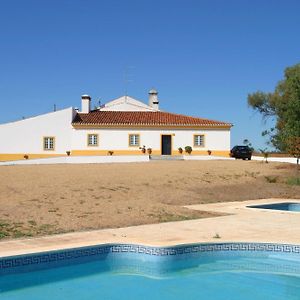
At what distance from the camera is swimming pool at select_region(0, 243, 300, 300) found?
8.74 metres

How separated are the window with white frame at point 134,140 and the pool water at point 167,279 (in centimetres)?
3706

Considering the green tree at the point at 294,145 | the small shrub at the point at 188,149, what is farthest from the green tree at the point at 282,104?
the small shrub at the point at 188,149

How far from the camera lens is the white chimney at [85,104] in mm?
50781

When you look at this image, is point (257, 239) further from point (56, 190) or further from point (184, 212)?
point (56, 190)

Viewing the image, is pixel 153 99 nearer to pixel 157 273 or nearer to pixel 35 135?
pixel 35 135

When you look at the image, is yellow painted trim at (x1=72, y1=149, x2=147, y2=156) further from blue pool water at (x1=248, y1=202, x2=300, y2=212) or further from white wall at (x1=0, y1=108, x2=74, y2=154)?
blue pool water at (x1=248, y1=202, x2=300, y2=212)

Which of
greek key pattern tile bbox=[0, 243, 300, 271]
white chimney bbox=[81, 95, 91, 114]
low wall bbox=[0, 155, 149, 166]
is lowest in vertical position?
greek key pattern tile bbox=[0, 243, 300, 271]

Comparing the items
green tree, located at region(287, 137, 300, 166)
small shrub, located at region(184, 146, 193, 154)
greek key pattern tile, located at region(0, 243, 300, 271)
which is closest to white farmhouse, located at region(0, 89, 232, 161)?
small shrub, located at region(184, 146, 193, 154)

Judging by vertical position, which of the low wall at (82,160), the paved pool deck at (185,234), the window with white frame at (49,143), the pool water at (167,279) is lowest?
the pool water at (167,279)

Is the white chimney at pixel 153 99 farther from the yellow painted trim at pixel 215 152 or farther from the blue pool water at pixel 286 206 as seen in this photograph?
the blue pool water at pixel 286 206

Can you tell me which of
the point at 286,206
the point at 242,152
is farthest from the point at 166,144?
the point at 286,206

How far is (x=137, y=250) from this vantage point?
1030 cm

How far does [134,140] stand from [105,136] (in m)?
2.76

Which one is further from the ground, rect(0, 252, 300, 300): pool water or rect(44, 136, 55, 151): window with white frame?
rect(44, 136, 55, 151): window with white frame
